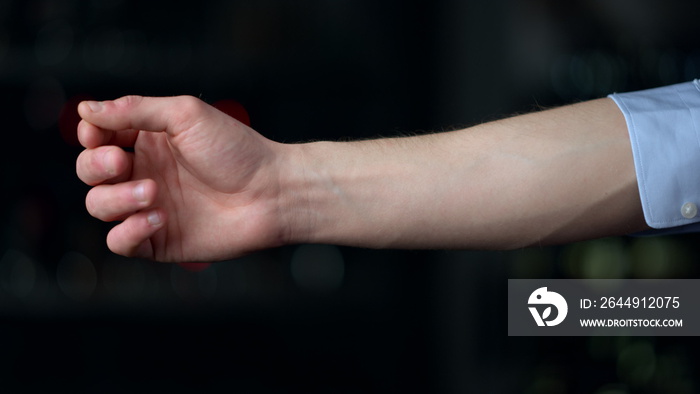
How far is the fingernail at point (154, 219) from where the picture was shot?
1.07 metres

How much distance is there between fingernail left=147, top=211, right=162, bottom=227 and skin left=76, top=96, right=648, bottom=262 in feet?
0.16

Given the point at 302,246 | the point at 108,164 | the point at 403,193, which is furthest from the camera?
the point at 302,246

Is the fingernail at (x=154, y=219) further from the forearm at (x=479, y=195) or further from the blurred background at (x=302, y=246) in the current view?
the blurred background at (x=302, y=246)

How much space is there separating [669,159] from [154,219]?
0.77 metres

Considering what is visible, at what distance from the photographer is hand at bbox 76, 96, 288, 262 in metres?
1.04

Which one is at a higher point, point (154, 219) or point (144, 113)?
point (144, 113)

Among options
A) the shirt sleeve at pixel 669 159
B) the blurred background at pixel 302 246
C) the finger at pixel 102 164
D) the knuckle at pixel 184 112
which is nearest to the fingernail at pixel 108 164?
the finger at pixel 102 164

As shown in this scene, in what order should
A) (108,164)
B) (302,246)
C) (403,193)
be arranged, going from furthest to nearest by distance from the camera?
(302,246) → (403,193) → (108,164)

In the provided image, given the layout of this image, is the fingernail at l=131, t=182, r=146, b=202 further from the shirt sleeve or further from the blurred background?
the blurred background

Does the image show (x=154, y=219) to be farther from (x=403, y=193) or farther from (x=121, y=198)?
(x=403, y=193)

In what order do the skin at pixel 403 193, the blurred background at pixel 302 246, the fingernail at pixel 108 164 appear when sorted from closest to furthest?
the fingernail at pixel 108 164 < the skin at pixel 403 193 < the blurred background at pixel 302 246

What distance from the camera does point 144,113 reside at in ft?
3.43

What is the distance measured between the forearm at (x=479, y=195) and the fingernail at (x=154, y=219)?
0.21 metres

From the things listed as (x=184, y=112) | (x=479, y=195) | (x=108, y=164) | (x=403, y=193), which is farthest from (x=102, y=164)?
(x=479, y=195)
